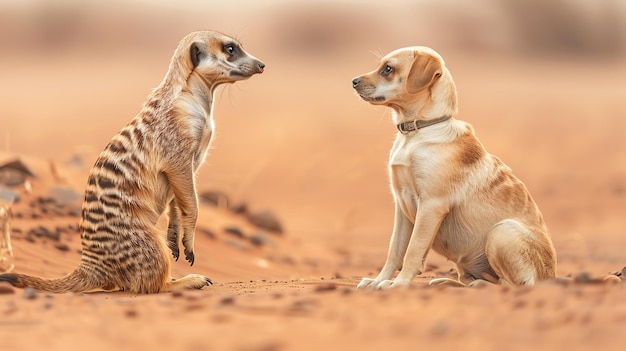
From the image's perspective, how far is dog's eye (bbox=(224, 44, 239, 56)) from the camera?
698 cm

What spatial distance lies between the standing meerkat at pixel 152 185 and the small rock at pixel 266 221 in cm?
608

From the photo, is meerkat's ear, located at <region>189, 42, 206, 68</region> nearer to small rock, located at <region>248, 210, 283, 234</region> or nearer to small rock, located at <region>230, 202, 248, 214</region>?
small rock, located at <region>248, 210, 283, 234</region>

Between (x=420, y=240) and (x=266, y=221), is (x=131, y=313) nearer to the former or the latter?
(x=420, y=240)

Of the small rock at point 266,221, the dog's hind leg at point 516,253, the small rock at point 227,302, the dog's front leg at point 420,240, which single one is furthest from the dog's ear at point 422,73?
the small rock at point 266,221

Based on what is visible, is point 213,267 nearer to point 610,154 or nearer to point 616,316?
point 616,316

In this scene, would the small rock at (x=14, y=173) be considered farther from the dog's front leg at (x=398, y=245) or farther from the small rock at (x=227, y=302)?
the small rock at (x=227, y=302)

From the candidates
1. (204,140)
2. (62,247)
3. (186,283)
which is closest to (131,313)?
(186,283)

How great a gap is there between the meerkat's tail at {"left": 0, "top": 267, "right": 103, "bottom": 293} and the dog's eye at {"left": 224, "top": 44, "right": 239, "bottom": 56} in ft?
7.13

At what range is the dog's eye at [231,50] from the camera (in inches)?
275

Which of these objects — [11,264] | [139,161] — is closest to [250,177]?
[11,264]

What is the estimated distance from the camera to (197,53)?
6922 millimetres

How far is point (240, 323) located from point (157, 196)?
2.69 meters

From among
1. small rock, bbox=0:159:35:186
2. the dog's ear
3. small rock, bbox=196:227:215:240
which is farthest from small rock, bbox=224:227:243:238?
the dog's ear

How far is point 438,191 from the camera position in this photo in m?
5.88
